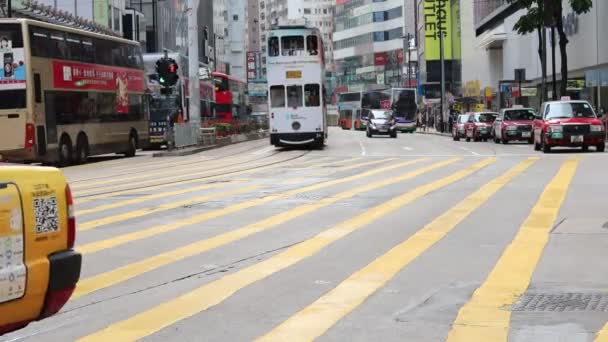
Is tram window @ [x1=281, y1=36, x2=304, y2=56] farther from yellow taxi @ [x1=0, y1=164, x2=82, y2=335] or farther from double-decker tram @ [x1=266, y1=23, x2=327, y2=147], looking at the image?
yellow taxi @ [x1=0, y1=164, x2=82, y2=335]

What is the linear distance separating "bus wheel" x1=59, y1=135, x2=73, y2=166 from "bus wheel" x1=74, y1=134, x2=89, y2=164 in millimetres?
640

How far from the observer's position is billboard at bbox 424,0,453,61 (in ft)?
341

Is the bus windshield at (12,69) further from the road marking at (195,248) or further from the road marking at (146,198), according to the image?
the road marking at (195,248)

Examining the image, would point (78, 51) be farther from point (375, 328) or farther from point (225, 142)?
point (375, 328)

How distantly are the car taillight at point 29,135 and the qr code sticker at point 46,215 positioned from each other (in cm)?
2305

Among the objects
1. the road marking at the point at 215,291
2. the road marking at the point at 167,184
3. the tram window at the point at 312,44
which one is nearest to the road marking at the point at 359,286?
the road marking at the point at 215,291

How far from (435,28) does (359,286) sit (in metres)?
101

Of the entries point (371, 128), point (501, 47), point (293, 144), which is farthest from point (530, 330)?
point (501, 47)

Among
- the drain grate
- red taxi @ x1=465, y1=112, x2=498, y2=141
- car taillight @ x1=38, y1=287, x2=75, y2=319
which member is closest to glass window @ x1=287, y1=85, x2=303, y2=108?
red taxi @ x1=465, y1=112, x2=498, y2=141

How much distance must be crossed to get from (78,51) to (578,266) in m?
24.5

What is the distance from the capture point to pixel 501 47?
241 ft

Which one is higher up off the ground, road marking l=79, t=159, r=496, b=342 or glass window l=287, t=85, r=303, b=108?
glass window l=287, t=85, r=303, b=108

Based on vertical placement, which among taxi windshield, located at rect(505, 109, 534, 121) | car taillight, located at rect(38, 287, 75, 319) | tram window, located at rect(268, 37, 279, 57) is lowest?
car taillight, located at rect(38, 287, 75, 319)

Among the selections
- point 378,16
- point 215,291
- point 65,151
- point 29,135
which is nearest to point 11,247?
point 215,291
